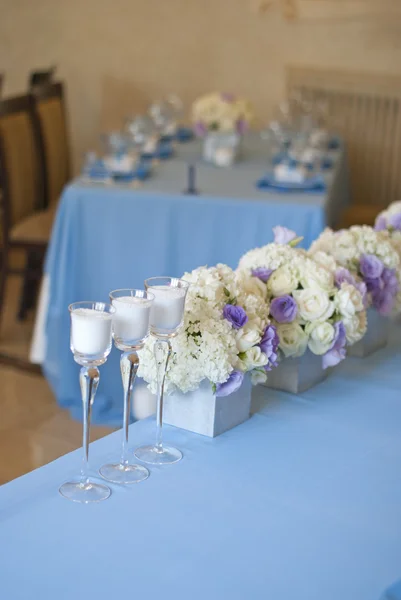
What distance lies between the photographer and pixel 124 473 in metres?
1.38

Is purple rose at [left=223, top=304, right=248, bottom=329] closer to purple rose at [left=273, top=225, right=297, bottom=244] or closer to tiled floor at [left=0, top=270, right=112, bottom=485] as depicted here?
purple rose at [left=273, top=225, right=297, bottom=244]

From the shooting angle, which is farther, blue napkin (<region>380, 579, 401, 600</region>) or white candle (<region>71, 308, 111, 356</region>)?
white candle (<region>71, 308, 111, 356</region>)

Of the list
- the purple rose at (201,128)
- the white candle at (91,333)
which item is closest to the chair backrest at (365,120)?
the purple rose at (201,128)

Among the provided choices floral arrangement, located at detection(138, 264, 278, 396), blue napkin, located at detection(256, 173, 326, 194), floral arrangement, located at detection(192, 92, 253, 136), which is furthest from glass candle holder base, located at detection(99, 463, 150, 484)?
floral arrangement, located at detection(192, 92, 253, 136)

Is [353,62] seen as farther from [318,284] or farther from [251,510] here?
[251,510]

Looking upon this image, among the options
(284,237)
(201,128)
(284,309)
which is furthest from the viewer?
(201,128)

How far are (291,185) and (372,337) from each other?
158 centimetres

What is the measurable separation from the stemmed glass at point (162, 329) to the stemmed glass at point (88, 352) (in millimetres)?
104

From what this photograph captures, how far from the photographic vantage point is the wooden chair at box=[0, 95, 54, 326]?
13.0ft

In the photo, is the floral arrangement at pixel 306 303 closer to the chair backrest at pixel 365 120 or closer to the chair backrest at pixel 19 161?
the chair backrest at pixel 19 161

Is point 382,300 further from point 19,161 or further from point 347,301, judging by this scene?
point 19,161

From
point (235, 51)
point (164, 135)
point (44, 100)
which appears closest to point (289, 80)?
point (235, 51)

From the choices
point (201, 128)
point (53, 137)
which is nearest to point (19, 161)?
point (53, 137)

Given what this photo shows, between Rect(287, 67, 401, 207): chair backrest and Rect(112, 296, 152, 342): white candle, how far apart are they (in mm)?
4313
